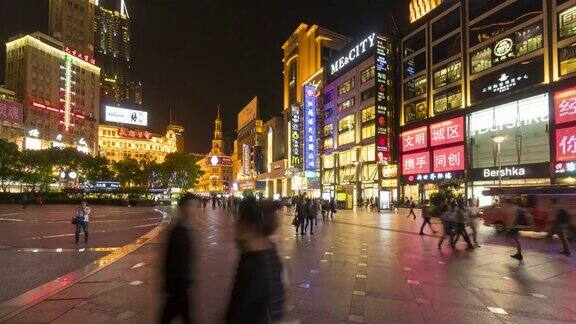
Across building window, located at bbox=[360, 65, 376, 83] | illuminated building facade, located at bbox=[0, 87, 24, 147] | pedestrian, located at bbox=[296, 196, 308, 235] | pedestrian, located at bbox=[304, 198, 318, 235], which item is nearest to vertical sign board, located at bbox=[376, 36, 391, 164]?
building window, located at bbox=[360, 65, 376, 83]

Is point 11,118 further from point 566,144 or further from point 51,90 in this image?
point 566,144

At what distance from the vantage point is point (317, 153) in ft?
255

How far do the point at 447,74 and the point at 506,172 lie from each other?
14320mm

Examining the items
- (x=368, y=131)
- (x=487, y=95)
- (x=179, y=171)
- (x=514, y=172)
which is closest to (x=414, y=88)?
(x=368, y=131)

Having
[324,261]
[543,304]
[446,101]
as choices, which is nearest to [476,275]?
[543,304]

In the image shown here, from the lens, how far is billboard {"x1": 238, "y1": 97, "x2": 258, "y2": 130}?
412ft

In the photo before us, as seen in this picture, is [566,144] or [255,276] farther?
[566,144]

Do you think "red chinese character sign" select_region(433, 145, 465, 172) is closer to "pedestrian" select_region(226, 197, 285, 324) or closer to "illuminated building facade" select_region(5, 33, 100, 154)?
"pedestrian" select_region(226, 197, 285, 324)

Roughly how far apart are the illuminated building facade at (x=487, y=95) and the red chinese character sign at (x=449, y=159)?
0.11m

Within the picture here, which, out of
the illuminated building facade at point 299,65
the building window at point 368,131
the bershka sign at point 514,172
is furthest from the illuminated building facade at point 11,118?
the bershka sign at point 514,172

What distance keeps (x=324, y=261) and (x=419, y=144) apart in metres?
45.0

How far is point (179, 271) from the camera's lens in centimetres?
475

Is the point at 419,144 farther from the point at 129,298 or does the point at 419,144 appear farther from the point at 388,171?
the point at 129,298

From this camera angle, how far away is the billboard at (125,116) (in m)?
88.3
